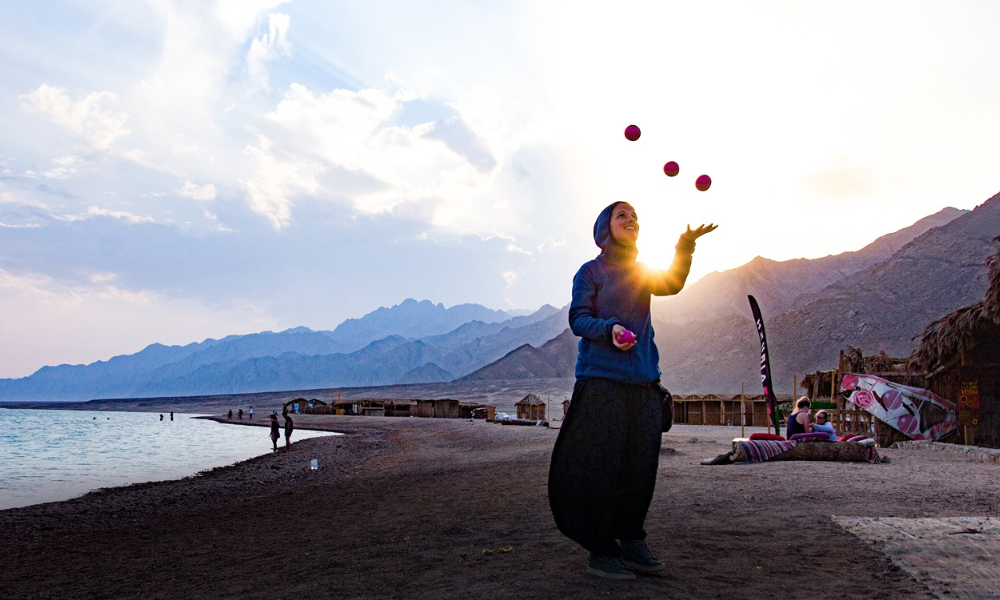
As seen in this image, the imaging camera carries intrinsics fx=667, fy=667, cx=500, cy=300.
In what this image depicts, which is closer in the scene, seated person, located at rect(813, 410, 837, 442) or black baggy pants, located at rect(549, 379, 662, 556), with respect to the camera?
black baggy pants, located at rect(549, 379, 662, 556)

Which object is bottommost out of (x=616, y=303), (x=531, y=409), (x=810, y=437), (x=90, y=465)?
(x=90, y=465)

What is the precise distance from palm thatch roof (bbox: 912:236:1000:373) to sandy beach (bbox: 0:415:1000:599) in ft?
9.67

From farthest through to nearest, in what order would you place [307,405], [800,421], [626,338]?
[307,405], [800,421], [626,338]

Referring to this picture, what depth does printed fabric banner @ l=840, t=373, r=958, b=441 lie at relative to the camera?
15.7 metres

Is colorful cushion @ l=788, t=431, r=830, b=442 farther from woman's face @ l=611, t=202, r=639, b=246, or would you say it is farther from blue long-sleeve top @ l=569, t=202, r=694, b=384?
woman's face @ l=611, t=202, r=639, b=246

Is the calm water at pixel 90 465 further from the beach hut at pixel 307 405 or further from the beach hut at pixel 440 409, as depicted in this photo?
the beach hut at pixel 307 405

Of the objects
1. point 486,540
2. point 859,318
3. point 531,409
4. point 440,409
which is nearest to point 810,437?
point 486,540

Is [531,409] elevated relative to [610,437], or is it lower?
lower

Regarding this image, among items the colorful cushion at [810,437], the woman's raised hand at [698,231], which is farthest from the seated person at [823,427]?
the woman's raised hand at [698,231]

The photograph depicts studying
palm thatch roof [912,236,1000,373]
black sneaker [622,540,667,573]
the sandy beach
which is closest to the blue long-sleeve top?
black sneaker [622,540,667,573]

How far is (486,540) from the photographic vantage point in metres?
5.57

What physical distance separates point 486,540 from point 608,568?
1.82 metres

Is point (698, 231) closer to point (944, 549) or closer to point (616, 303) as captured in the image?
point (616, 303)

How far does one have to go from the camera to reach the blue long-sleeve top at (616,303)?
13.6 ft
